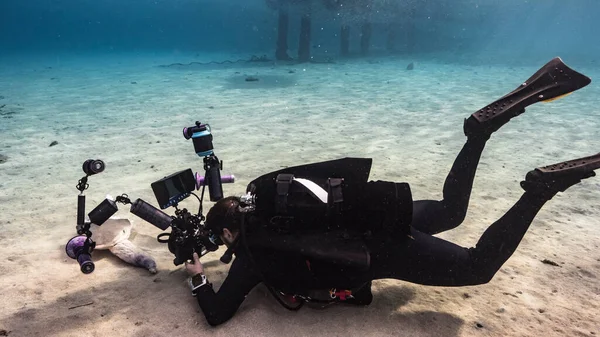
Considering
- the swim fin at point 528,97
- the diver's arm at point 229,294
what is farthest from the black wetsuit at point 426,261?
the swim fin at point 528,97

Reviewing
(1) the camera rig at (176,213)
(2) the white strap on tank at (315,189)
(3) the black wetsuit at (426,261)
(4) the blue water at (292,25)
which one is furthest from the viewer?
(4) the blue water at (292,25)

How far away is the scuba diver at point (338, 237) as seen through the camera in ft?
7.96

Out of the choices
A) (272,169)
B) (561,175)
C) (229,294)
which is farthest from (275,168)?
(561,175)

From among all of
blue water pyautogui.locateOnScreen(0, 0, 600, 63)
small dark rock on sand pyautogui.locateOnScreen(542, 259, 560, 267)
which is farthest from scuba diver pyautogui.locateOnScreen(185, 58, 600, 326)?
blue water pyautogui.locateOnScreen(0, 0, 600, 63)

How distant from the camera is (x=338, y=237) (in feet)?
7.93

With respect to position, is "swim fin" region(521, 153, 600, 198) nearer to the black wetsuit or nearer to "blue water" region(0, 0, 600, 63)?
the black wetsuit

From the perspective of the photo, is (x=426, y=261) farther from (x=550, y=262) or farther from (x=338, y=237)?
(x=550, y=262)

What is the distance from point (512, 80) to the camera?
18047 millimetres

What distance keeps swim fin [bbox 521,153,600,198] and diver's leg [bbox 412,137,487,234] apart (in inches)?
24.6

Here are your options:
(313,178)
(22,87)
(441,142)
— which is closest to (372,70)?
(441,142)

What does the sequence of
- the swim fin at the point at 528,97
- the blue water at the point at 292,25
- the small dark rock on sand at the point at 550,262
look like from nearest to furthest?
the swim fin at the point at 528,97 < the small dark rock on sand at the point at 550,262 < the blue water at the point at 292,25

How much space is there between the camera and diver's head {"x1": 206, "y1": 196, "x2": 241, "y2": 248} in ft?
8.95

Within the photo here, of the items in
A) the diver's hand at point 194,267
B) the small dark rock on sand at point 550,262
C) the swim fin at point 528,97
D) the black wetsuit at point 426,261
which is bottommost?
the small dark rock on sand at point 550,262

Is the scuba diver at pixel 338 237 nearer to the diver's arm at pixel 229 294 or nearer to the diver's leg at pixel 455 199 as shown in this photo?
the diver's arm at pixel 229 294
